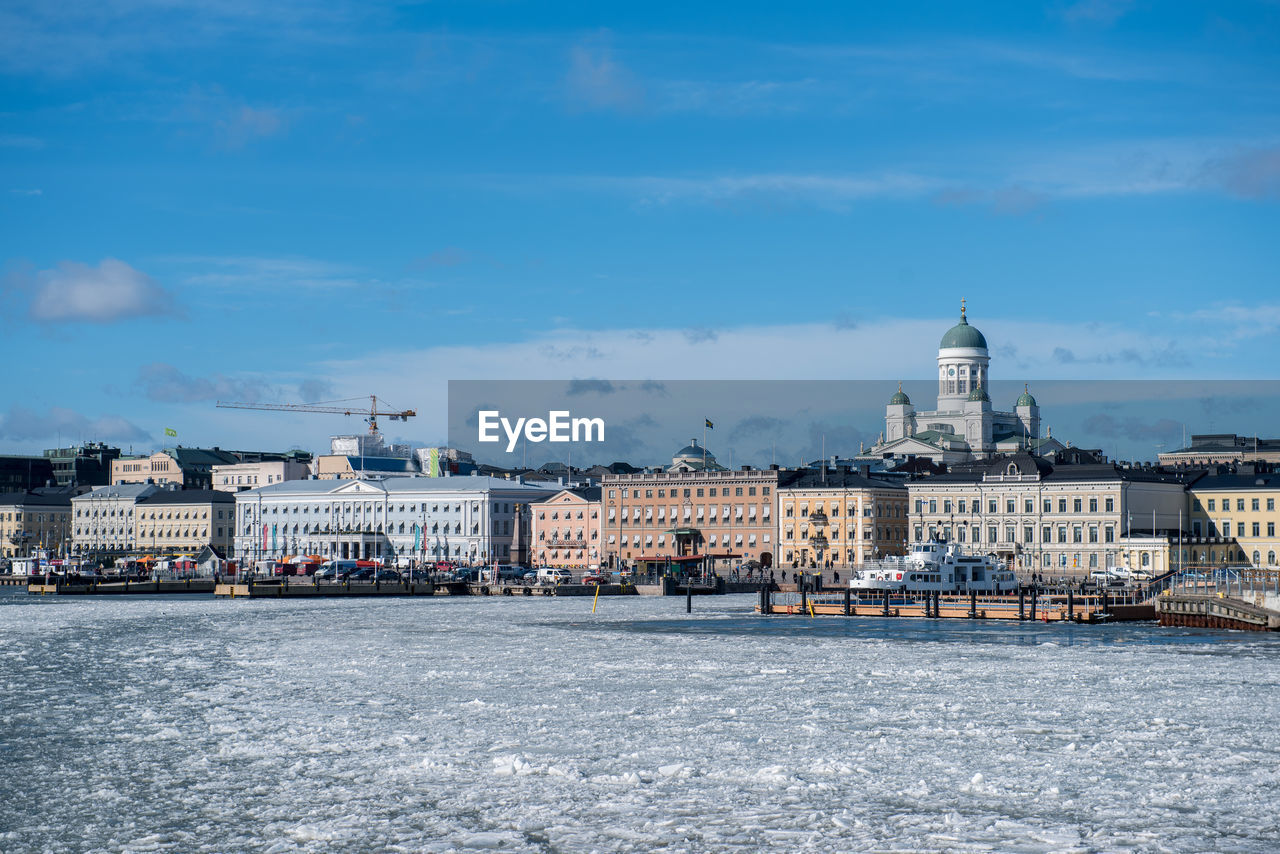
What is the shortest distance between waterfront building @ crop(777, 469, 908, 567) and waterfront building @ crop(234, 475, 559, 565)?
101ft

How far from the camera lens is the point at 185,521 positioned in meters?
190

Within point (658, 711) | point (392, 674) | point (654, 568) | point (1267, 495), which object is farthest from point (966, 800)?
point (654, 568)

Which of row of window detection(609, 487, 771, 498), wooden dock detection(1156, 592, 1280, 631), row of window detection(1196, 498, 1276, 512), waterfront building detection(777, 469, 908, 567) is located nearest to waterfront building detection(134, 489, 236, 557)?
row of window detection(609, 487, 771, 498)

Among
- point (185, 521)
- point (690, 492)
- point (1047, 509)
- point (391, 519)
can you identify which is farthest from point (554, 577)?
point (185, 521)

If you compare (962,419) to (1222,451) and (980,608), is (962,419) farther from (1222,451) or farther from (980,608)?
(980,608)

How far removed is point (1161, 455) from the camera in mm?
181625

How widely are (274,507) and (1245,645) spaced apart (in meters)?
141

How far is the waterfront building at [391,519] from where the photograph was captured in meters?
165

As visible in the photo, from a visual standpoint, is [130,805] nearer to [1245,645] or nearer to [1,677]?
[1,677]

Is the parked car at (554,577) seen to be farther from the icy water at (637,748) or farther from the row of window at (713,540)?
the icy water at (637,748)

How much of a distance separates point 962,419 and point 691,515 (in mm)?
41749

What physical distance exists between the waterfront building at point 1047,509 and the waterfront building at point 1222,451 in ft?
123

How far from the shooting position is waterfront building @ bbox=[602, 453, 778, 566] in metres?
144

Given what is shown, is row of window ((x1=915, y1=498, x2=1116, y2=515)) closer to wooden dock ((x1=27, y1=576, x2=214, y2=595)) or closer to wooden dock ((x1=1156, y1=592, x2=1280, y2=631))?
wooden dock ((x1=27, y1=576, x2=214, y2=595))
